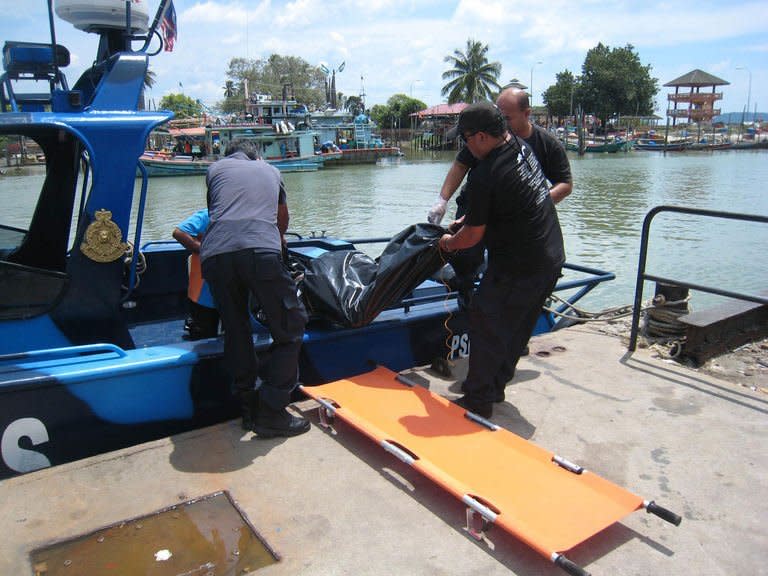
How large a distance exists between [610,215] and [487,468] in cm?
1616

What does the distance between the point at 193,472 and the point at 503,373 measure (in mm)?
1826

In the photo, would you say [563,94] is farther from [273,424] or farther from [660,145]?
[273,424]

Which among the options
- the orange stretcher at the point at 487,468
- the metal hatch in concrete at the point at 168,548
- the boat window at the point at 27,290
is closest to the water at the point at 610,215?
the boat window at the point at 27,290

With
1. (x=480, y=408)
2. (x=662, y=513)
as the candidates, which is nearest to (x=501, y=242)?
(x=480, y=408)

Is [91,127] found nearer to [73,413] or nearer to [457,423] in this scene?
[73,413]

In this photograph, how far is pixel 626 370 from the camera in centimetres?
430

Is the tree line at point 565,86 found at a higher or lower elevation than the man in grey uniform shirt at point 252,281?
higher

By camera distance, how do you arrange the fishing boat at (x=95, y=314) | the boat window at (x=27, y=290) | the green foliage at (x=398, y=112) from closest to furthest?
1. the fishing boat at (x=95, y=314)
2. the boat window at (x=27, y=290)
3. the green foliage at (x=398, y=112)

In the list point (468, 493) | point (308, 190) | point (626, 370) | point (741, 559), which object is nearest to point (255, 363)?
point (468, 493)

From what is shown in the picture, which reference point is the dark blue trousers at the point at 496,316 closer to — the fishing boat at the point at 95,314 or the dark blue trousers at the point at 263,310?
the fishing boat at the point at 95,314

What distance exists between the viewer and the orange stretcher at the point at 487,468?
2402 millimetres

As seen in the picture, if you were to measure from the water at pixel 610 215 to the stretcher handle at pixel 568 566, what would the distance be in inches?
129

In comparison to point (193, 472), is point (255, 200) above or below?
above

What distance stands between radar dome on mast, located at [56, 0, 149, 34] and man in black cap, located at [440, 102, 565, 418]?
2.18 meters
